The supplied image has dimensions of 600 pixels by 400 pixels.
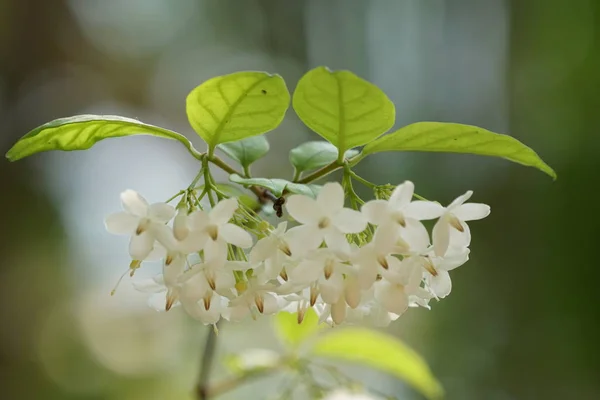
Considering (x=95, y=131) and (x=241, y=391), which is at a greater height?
(x=95, y=131)

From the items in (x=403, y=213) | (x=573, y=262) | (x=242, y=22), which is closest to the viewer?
(x=403, y=213)

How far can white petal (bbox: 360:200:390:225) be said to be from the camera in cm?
42

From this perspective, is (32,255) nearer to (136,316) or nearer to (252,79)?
(136,316)

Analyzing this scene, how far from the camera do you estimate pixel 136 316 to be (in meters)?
1.70

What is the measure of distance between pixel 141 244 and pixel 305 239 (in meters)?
0.13

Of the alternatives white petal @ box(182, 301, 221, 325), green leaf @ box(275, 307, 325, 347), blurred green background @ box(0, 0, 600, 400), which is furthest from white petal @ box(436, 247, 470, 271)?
blurred green background @ box(0, 0, 600, 400)

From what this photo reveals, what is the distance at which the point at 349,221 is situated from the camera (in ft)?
1.38

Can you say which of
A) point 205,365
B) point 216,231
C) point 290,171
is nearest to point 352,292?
point 216,231

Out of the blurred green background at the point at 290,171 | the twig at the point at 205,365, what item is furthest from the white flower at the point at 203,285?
the blurred green background at the point at 290,171

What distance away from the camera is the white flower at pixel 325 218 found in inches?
16.2

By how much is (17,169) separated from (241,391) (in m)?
0.92

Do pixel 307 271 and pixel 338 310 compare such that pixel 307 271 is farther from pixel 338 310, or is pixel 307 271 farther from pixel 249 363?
pixel 249 363

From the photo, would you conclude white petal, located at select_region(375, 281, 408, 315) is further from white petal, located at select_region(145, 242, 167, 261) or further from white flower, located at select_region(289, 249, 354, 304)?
white petal, located at select_region(145, 242, 167, 261)

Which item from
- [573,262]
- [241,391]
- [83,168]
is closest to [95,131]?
[83,168]
